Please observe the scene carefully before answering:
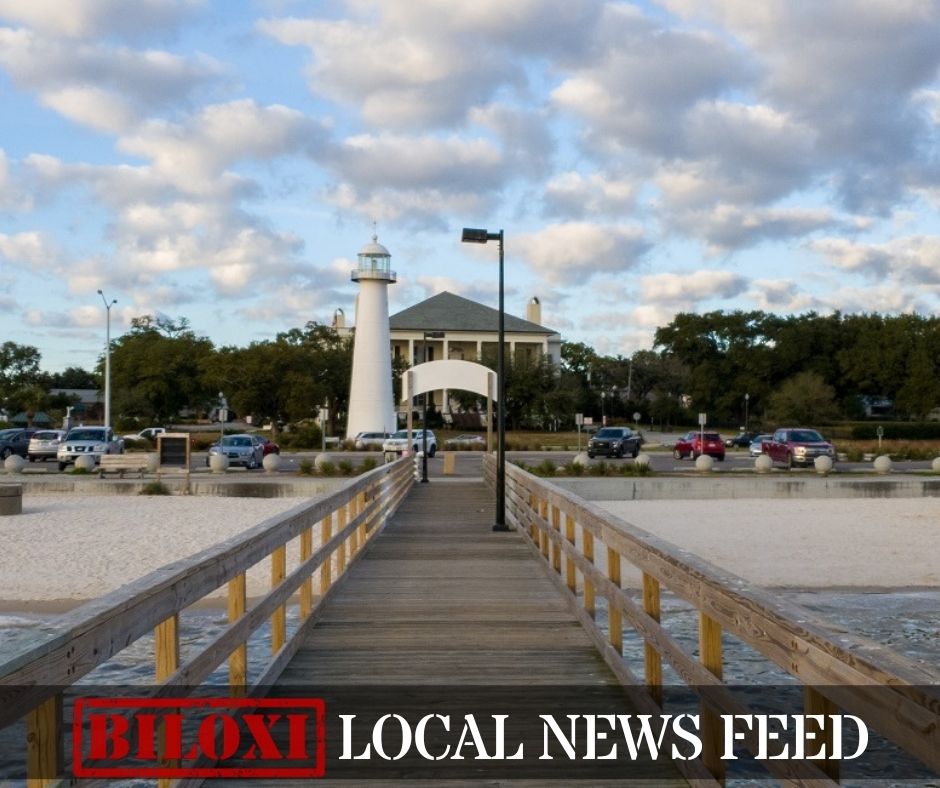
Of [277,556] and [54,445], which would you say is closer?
[277,556]

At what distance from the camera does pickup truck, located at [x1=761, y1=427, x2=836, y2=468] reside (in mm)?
44062

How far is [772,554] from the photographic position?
20.9 m

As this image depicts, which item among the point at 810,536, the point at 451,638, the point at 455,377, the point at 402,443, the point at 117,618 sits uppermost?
the point at 455,377

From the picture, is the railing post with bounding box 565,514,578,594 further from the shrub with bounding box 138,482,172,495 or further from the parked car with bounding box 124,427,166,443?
the parked car with bounding box 124,427,166,443

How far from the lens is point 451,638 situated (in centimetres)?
863

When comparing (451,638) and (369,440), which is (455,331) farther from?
(451,638)

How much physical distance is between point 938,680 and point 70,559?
18.6 meters

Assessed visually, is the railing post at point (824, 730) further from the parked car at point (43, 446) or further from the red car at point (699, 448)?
the parked car at point (43, 446)

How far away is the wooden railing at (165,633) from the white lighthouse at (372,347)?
5367cm

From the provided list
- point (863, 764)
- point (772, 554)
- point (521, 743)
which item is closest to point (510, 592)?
point (863, 764)

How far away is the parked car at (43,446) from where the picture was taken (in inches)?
1976

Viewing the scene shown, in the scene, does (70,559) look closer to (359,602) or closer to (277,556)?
(359,602)

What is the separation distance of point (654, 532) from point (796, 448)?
2223 cm

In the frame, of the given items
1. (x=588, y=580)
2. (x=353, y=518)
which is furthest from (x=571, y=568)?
(x=353, y=518)
